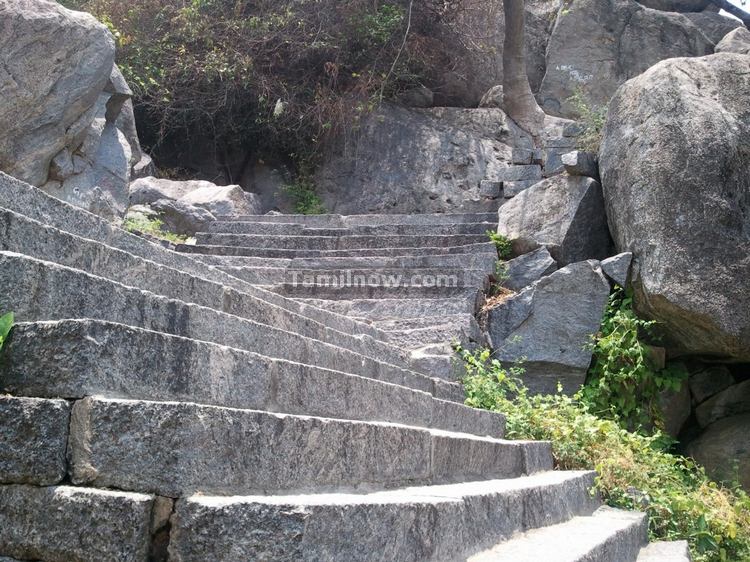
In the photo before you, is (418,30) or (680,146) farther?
(418,30)

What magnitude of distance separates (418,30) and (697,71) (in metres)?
6.59

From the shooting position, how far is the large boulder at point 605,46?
48.5 ft

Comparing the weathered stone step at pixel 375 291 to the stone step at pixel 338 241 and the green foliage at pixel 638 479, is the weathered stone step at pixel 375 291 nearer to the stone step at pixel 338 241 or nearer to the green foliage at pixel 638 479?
the stone step at pixel 338 241

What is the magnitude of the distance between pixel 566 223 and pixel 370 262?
1.95m

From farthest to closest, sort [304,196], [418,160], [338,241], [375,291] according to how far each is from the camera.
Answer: [304,196] → [418,160] → [338,241] → [375,291]

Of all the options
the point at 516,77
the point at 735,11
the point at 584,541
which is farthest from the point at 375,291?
the point at 735,11

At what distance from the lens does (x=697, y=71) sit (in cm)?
737

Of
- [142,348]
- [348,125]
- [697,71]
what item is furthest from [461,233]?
[142,348]

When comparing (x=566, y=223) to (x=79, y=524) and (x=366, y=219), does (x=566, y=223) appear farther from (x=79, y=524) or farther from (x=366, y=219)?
(x=79, y=524)

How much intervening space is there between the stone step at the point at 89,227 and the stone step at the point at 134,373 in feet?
4.21

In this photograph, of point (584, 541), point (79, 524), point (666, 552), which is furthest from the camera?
point (666, 552)

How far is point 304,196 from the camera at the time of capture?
1267 cm

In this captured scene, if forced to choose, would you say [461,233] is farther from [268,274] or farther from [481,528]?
[481,528]

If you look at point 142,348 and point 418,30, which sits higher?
point 142,348
